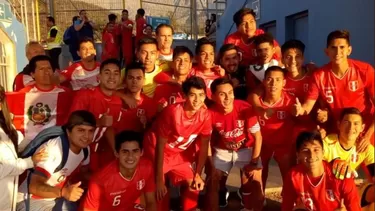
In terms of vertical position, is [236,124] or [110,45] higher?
[110,45]

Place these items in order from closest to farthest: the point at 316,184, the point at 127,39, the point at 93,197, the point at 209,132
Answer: the point at 93,197 → the point at 316,184 → the point at 209,132 → the point at 127,39

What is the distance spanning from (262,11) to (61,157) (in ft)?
34.1

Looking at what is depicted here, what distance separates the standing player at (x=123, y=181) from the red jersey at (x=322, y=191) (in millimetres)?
1349

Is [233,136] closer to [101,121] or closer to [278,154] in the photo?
[278,154]

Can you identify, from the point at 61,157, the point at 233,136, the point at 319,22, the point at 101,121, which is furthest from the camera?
the point at 319,22

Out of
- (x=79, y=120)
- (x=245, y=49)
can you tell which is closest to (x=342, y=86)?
(x=245, y=49)

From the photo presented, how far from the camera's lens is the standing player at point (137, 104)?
4719 millimetres

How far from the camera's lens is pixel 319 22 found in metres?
9.83

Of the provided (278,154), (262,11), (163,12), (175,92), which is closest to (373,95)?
(278,154)

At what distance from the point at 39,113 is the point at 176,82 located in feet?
5.19

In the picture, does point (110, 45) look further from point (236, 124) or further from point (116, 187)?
point (116, 187)

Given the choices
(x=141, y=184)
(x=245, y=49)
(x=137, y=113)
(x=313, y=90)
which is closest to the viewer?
(x=141, y=184)

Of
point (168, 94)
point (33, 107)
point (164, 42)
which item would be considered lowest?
point (33, 107)

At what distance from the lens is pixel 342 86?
4645 mm
